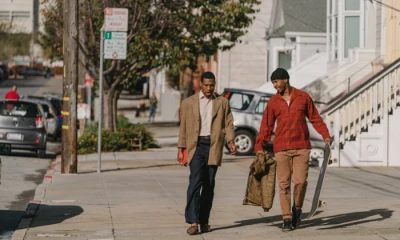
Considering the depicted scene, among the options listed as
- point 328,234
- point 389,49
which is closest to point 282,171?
point 328,234

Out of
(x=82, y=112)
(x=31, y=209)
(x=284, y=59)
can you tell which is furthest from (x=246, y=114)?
(x=284, y=59)

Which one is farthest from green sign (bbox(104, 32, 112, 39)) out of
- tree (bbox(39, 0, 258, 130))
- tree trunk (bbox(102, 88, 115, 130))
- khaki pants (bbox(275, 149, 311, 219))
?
khaki pants (bbox(275, 149, 311, 219))

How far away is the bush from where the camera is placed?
27.9 metres

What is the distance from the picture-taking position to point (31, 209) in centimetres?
1437

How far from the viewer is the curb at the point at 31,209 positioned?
1197 centimetres

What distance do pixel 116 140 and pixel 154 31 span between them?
13.3 feet

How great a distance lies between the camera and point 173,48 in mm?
30062

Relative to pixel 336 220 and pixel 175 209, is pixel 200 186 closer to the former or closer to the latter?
pixel 336 220

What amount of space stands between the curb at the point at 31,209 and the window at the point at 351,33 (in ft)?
50.1

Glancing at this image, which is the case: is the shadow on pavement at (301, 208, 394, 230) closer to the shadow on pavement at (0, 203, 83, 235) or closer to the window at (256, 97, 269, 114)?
the shadow on pavement at (0, 203, 83, 235)

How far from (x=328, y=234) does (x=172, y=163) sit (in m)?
13.0

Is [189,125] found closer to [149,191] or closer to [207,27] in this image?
[149,191]

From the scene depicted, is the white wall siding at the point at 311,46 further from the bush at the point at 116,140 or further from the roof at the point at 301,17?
the bush at the point at 116,140

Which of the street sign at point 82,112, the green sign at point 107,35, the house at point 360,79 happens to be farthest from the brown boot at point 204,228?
the street sign at point 82,112
